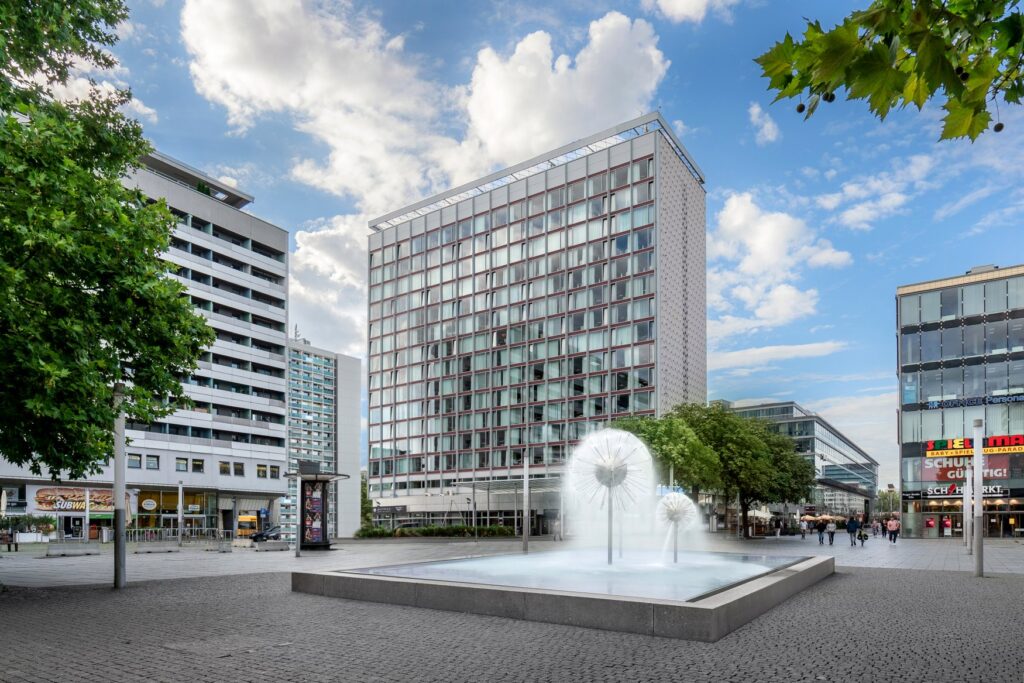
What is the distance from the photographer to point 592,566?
18.8m

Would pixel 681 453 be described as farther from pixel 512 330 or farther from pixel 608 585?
pixel 512 330

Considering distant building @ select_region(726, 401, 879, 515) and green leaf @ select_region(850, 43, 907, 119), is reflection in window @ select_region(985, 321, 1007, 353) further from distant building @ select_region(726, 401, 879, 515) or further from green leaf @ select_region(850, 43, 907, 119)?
green leaf @ select_region(850, 43, 907, 119)

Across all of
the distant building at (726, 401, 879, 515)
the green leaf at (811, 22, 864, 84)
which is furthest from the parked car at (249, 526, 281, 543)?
the distant building at (726, 401, 879, 515)

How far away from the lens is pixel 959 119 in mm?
3734

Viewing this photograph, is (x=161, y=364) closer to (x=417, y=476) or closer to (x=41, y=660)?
(x=41, y=660)

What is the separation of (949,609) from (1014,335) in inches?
2350

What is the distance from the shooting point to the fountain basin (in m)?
11.1

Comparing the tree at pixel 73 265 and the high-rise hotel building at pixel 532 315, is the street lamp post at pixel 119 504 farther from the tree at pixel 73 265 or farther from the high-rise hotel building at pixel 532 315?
the high-rise hotel building at pixel 532 315

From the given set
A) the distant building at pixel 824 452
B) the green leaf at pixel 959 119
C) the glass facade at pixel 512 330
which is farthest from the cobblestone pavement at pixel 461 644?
the distant building at pixel 824 452

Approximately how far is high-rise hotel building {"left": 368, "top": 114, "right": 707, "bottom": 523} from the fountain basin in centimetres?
6523

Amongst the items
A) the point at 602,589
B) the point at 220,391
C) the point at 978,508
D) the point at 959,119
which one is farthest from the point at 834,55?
the point at 220,391

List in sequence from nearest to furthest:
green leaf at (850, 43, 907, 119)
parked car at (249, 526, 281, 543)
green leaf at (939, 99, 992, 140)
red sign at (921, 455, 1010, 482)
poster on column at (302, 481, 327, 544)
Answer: green leaf at (850, 43, 907, 119), green leaf at (939, 99, 992, 140), poster on column at (302, 481, 327, 544), parked car at (249, 526, 281, 543), red sign at (921, 455, 1010, 482)

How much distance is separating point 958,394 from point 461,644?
6756 cm

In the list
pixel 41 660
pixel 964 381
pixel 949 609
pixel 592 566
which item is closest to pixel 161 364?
pixel 41 660
